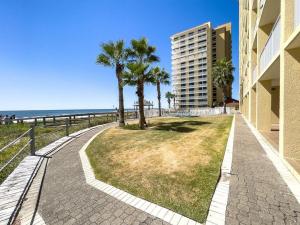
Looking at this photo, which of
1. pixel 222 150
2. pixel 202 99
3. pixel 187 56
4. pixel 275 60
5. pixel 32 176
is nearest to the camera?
pixel 32 176

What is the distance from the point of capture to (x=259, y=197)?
4.08 metres

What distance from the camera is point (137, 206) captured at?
405 cm

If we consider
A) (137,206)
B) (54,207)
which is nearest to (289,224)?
(137,206)

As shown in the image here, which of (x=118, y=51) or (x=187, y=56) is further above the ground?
(x=187, y=56)

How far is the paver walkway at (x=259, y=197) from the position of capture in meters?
3.40

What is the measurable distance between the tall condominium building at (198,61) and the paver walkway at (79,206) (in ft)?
252

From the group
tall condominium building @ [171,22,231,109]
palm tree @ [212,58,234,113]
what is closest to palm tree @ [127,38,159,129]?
palm tree @ [212,58,234,113]

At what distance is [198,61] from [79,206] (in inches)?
3381

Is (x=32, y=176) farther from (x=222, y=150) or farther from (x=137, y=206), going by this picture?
(x=222, y=150)

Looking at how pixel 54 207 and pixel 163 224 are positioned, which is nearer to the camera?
pixel 163 224

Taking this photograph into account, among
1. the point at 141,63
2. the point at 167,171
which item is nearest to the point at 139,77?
the point at 141,63

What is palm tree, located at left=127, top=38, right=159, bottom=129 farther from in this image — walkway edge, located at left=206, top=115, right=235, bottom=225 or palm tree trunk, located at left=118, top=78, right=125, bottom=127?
walkway edge, located at left=206, top=115, right=235, bottom=225

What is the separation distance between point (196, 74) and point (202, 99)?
12533 mm

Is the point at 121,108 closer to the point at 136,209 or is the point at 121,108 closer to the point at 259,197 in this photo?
the point at 136,209
